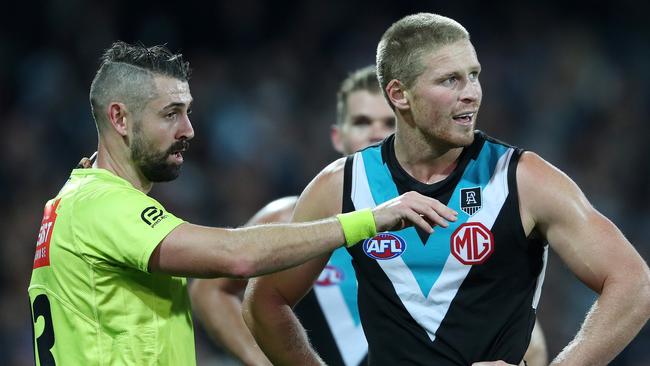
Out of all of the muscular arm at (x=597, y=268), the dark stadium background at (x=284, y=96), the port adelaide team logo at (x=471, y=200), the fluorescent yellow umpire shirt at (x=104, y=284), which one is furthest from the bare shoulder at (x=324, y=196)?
the dark stadium background at (x=284, y=96)

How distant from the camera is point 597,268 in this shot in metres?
3.94

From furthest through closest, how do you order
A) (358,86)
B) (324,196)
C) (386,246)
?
(358,86)
(324,196)
(386,246)

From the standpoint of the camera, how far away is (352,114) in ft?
20.3

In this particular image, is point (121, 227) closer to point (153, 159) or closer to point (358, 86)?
point (153, 159)

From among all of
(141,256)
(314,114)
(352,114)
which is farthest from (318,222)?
(314,114)

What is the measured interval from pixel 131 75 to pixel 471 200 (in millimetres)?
1423

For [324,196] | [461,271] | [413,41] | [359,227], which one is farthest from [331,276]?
[359,227]

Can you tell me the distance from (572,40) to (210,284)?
6.47 m

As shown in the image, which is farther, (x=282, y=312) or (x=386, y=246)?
(x=282, y=312)

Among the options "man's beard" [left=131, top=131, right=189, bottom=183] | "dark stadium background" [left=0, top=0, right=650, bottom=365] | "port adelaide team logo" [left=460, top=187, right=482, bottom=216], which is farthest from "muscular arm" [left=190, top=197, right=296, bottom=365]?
"dark stadium background" [left=0, top=0, right=650, bottom=365]

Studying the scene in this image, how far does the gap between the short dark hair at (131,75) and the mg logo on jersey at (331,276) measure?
1.88 m

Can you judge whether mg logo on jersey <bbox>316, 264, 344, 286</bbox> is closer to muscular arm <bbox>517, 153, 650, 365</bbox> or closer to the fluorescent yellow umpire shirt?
the fluorescent yellow umpire shirt

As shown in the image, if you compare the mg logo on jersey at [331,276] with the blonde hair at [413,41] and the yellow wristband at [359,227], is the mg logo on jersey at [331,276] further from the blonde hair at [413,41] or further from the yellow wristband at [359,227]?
the yellow wristband at [359,227]

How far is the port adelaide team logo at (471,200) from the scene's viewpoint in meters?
4.10
